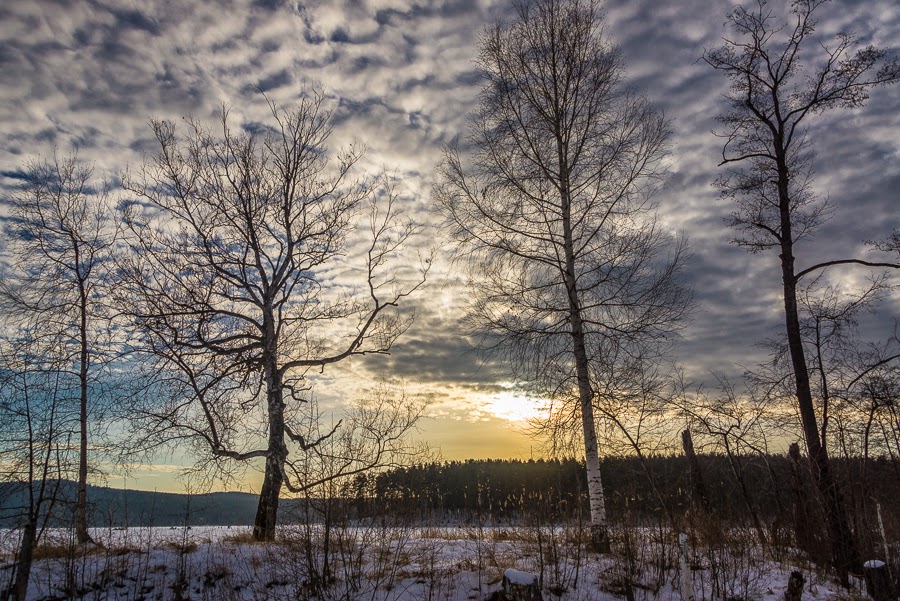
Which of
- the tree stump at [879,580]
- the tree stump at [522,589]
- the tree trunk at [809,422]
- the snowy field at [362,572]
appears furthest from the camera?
the tree trunk at [809,422]

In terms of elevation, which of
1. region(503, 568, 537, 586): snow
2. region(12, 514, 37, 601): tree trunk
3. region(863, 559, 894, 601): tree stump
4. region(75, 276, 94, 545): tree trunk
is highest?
region(75, 276, 94, 545): tree trunk

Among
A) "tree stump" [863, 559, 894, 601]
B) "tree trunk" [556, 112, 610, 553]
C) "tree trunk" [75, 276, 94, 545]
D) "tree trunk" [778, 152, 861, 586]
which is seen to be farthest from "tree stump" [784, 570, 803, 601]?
"tree trunk" [75, 276, 94, 545]

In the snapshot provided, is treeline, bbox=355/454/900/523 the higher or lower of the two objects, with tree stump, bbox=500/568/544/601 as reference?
higher

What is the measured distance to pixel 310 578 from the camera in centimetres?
773

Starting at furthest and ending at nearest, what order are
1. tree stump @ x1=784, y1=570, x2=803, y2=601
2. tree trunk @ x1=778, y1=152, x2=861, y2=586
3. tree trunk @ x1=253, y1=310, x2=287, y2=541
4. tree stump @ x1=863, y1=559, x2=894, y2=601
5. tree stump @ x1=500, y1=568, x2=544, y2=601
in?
1. tree trunk @ x1=253, y1=310, x2=287, y2=541
2. tree trunk @ x1=778, y1=152, x2=861, y2=586
3. tree stump @ x1=863, y1=559, x2=894, y2=601
4. tree stump @ x1=784, y1=570, x2=803, y2=601
5. tree stump @ x1=500, y1=568, x2=544, y2=601

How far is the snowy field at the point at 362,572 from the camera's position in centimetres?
801

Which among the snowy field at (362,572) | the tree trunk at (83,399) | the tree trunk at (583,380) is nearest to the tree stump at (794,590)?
the snowy field at (362,572)

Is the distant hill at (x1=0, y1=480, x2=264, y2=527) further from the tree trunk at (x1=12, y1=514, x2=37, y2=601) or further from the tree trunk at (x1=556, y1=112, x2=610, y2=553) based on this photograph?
the tree trunk at (x1=556, y1=112, x2=610, y2=553)

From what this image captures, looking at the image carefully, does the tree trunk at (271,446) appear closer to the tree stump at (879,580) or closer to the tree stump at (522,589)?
the tree stump at (522,589)

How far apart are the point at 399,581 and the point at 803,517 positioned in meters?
9.39

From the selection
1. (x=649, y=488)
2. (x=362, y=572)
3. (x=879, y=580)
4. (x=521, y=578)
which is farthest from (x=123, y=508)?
(x=879, y=580)

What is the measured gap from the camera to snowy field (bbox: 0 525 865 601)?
8.01 meters

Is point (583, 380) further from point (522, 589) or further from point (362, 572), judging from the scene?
point (362, 572)

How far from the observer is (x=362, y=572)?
28.8 feet
